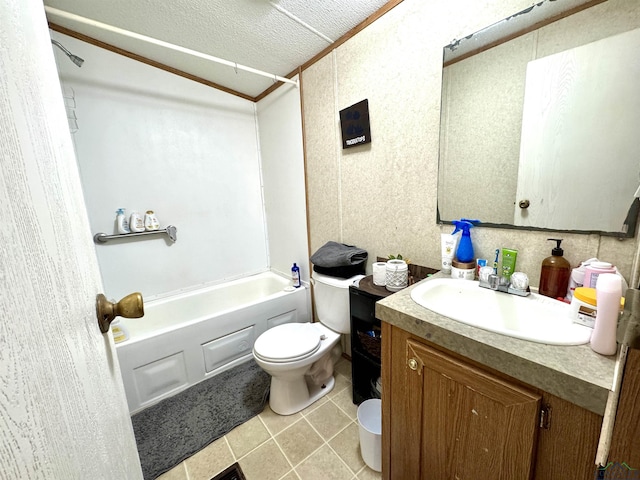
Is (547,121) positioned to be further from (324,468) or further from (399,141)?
(324,468)

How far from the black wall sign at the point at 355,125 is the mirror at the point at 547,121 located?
432mm

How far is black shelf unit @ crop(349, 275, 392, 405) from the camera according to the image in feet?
4.11

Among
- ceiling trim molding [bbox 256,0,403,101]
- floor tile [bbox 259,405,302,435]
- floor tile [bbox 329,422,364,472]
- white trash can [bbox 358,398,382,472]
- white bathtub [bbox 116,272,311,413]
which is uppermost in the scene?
ceiling trim molding [bbox 256,0,403,101]

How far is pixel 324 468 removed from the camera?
46.7 inches

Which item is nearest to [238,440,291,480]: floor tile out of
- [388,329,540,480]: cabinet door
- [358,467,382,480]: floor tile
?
[358,467,382,480]: floor tile

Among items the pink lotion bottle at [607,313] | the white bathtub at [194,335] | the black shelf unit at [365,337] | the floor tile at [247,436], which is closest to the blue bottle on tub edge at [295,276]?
the white bathtub at [194,335]

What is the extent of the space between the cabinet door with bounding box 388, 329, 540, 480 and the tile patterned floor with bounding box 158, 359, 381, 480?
38cm

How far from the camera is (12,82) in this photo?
11.5 inches

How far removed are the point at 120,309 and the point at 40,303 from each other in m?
0.28

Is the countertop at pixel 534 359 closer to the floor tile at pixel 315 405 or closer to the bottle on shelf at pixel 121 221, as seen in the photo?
the floor tile at pixel 315 405

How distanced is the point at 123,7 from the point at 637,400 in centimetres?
232

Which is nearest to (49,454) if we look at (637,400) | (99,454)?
(99,454)

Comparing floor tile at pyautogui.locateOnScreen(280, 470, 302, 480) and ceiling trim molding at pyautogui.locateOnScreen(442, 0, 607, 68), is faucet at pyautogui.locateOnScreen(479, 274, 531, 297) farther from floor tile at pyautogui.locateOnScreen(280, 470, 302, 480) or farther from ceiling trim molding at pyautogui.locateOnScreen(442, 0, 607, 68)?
floor tile at pyautogui.locateOnScreen(280, 470, 302, 480)

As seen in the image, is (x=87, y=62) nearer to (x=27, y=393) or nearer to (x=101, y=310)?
(x=101, y=310)
